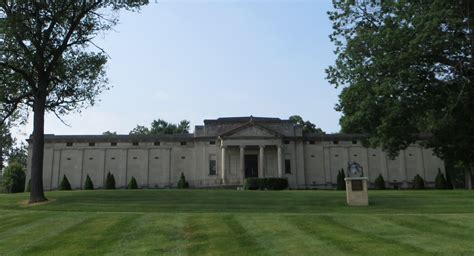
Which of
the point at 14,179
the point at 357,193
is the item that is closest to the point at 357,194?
the point at 357,193

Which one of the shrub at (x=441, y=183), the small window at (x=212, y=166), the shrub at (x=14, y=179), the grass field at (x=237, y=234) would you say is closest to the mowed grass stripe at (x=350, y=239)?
the grass field at (x=237, y=234)

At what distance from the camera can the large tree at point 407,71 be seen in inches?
1007

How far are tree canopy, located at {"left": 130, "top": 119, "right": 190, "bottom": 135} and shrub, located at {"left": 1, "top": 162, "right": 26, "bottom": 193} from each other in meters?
43.7

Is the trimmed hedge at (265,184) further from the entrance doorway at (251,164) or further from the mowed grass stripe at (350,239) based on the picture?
the mowed grass stripe at (350,239)

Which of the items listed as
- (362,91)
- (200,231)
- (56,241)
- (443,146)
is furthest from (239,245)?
(443,146)

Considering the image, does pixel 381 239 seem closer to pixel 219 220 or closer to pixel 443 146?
pixel 219 220

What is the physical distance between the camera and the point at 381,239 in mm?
11297

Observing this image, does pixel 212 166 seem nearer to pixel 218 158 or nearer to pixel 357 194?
pixel 218 158

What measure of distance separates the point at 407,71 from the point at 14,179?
134ft

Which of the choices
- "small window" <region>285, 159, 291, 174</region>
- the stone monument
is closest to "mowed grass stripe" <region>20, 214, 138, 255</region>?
the stone monument

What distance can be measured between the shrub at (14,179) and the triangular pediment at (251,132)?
22.8 m

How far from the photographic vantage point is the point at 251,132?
54500mm

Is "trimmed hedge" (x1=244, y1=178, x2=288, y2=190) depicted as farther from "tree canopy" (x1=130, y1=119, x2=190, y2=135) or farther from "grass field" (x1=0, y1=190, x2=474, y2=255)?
"tree canopy" (x1=130, y1=119, x2=190, y2=135)

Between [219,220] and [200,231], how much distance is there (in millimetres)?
2007
